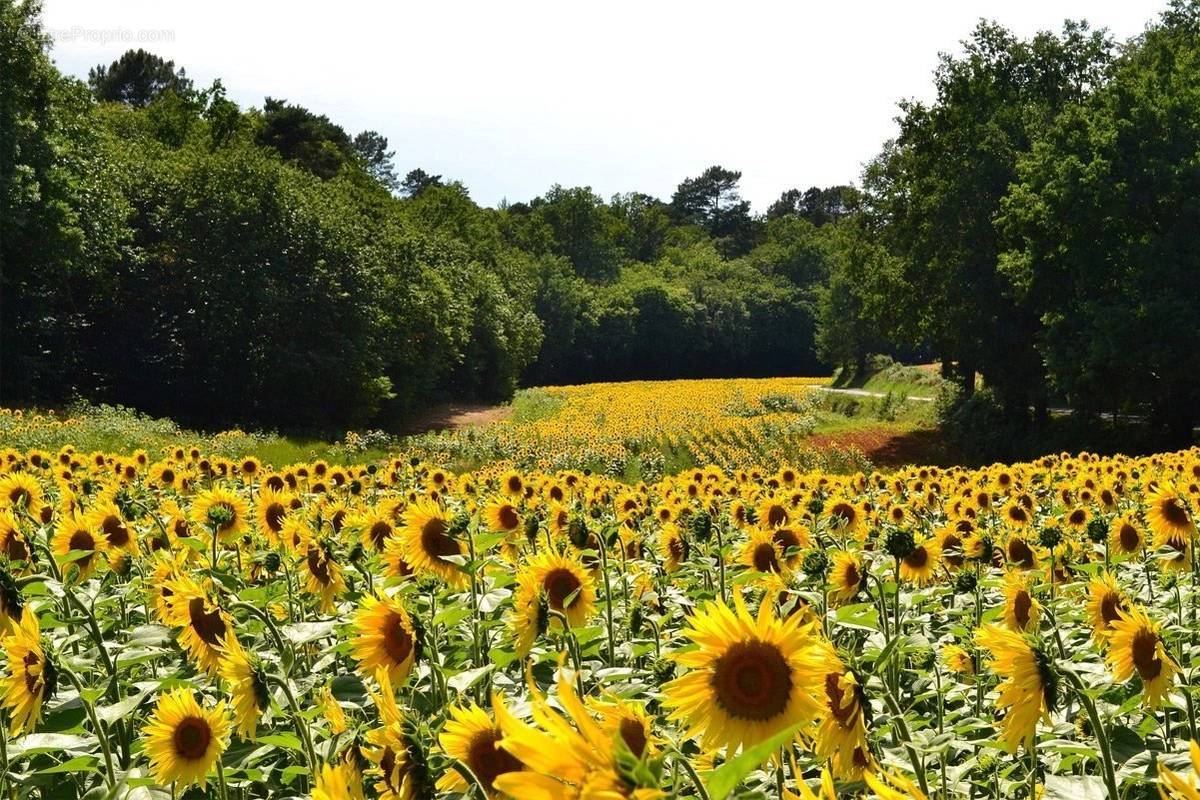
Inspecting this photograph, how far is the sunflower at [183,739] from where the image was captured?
2.29m

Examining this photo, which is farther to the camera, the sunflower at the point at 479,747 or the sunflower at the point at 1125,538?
the sunflower at the point at 1125,538

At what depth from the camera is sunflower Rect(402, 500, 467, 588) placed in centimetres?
379

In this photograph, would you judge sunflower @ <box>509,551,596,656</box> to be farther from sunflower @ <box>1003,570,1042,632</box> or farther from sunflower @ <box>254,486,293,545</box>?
sunflower @ <box>254,486,293,545</box>

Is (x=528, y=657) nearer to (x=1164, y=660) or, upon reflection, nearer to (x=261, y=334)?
(x=1164, y=660)

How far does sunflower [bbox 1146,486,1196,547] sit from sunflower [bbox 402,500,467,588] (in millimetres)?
3377

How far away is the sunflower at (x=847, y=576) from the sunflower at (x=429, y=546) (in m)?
1.43

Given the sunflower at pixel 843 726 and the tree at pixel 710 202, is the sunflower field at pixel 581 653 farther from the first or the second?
the tree at pixel 710 202

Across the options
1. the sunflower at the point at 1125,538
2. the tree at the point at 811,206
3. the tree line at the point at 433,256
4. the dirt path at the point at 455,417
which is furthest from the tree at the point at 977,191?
the tree at the point at 811,206

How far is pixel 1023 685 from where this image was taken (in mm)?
2232

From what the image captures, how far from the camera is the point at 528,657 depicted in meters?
3.04

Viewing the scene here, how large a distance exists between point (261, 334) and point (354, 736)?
3154 cm

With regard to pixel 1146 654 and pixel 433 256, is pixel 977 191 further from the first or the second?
pixel 1146 654

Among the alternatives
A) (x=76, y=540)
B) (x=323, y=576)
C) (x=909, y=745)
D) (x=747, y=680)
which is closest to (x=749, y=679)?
(x=747, y=680)

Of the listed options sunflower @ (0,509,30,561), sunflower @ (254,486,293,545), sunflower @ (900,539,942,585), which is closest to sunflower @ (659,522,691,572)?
sunflower @ (900,539,942,585)
